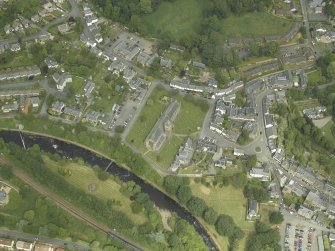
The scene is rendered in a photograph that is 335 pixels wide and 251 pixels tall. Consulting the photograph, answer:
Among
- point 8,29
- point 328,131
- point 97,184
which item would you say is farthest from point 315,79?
point 8,29

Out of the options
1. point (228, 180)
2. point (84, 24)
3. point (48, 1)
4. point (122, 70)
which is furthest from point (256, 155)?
point (48, 1)

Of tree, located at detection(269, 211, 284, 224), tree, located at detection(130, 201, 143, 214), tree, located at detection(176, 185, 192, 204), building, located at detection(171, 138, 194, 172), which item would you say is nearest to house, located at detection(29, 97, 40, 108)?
tree, located at detection(130, 201, 143, 214)

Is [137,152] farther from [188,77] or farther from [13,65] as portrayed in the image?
[13,65]

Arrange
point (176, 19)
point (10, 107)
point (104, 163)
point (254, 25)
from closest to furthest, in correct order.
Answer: point (104, 163)
point (10, 107)
point (254, 25)
point (176, 19)

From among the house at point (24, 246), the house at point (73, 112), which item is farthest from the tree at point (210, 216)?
the house at point (73, 112)

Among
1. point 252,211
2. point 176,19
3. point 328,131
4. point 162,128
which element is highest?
point 176,19

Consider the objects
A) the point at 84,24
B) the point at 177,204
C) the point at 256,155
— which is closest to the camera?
the point at 177,204

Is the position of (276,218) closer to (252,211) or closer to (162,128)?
(252,211)
